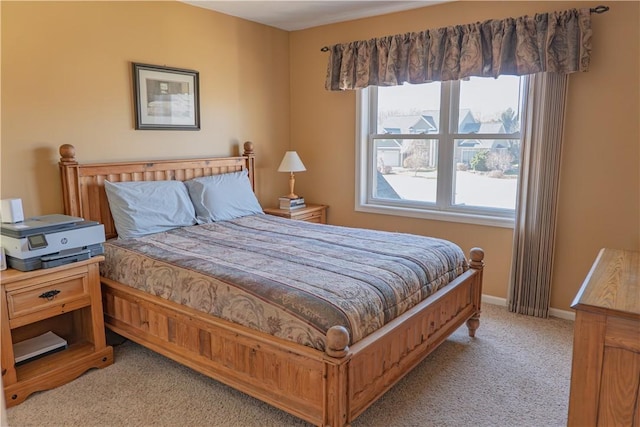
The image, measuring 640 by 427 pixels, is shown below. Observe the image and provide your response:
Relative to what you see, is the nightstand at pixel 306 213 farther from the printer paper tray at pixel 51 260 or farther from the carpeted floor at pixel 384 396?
the printer paper tray at pixel 51 260

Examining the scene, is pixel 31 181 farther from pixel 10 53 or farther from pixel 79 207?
pixel 10 53

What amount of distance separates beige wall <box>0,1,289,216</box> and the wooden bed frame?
0.58 feet

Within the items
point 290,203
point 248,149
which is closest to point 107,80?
point 248,149

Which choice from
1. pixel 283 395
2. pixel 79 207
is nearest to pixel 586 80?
pixel 283 395

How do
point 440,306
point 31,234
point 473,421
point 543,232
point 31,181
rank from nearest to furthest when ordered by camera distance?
point 473,421, point 31,234, point 440,306, point 31,181, point 543,232

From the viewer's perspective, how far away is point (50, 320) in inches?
118

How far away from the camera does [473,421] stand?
226 centimetres

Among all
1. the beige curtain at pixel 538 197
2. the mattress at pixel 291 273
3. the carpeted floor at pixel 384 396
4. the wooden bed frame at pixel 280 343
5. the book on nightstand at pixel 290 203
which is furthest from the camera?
the book on nightstand at pixel 290 203

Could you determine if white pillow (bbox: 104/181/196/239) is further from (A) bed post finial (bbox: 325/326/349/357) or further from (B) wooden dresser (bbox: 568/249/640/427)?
(B) wooden dresser (bbox: 568/249/640/427)

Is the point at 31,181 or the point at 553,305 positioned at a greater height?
the point at 31,181

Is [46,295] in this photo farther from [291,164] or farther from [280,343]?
[291,164]

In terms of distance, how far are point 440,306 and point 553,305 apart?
1.39m

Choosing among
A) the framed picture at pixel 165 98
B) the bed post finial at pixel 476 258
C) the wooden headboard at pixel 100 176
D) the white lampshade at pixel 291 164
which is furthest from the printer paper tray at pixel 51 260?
the bed post finial at pixel 476 258

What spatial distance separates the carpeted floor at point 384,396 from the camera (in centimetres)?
228
